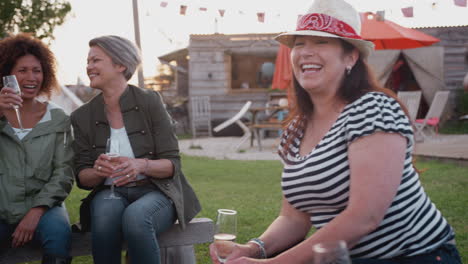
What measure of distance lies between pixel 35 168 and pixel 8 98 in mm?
418

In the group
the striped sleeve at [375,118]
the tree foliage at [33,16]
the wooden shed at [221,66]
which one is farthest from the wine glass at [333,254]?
the wooden shed at [221,66]

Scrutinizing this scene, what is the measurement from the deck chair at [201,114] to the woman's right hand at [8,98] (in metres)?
13.4

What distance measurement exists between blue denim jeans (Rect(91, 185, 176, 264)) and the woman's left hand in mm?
125

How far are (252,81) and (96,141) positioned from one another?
679 inches

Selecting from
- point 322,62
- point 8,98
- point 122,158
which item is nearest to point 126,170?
point 122,158

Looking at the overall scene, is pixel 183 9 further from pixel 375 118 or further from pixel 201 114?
pixel 375 118

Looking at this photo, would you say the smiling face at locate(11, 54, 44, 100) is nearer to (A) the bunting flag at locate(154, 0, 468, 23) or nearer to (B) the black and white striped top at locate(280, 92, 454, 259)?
(B) the black and white striped top at locate(280, 92, 454, 259)

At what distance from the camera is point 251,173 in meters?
7.87

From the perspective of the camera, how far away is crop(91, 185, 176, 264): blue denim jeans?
256cm

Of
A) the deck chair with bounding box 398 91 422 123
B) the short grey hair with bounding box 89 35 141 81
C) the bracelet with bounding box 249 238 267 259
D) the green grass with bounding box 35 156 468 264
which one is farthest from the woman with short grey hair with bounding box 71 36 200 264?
the deck chair with bounding box 398 91 422 123

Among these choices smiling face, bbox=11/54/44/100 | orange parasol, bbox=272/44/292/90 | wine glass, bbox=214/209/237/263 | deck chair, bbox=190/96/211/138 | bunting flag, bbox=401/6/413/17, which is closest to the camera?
wine glass, bbox=214/209/237/263

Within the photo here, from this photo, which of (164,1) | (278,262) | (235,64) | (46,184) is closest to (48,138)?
(46,184)

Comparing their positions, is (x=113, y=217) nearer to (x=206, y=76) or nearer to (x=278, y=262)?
(x=278, y=262)

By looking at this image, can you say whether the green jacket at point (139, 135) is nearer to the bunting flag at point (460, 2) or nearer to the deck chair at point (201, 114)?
the bunting flag at point (460, 2)
